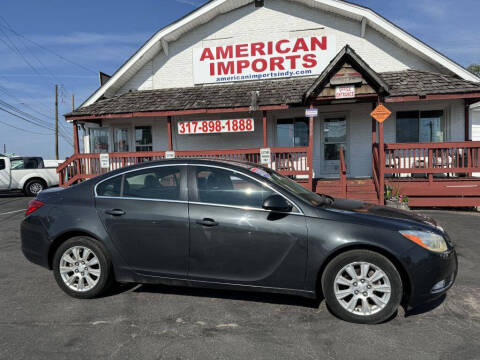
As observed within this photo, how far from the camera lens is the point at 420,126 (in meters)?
12.0

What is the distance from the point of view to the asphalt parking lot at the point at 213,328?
281 cm

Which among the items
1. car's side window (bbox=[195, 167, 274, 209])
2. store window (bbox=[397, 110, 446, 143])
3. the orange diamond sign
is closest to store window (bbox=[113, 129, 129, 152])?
the orange diamond sign

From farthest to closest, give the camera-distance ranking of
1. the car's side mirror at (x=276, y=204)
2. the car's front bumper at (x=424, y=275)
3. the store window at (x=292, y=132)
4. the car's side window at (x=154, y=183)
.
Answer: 1. the store window at (x=292, y=132)
2. the car's side window at (x=154, y=183)
3. the car's side mirror at (x=276, y=204)
4. the car's front bumper at (x=424, y=275)

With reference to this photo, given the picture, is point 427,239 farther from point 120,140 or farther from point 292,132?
point 120,140

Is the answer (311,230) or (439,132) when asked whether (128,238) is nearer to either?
(311,230)

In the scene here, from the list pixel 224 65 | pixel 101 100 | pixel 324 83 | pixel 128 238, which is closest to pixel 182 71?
pixel 224 65

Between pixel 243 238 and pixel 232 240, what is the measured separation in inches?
4.5

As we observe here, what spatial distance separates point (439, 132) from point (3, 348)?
508 inches

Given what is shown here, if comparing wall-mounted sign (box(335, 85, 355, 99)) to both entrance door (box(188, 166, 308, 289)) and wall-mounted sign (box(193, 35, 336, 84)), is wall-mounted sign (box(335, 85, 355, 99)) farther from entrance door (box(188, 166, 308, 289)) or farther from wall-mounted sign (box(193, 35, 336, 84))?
entrance door (box(188, 166, 308, 289))

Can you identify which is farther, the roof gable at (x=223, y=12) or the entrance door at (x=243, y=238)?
the roof gable at (x=223, y=12)

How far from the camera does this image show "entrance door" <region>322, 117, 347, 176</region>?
12.5 meters

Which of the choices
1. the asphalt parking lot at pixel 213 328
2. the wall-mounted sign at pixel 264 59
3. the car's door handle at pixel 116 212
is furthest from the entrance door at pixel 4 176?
the car's door handle at pixel 116 212

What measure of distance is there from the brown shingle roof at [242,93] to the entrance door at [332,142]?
170 cm

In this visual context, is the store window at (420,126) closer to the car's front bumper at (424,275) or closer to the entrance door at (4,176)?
the car's front bumper at (424,275)
